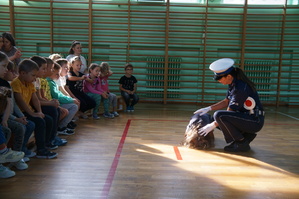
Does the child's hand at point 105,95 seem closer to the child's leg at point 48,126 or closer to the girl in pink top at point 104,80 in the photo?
the girl in pink top at point 104,80

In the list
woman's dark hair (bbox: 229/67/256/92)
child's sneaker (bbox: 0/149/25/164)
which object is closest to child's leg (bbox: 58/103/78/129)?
child's sneaker (bbox: 0/149/25/164)

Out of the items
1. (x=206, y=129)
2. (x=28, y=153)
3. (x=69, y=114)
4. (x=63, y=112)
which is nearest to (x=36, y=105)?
(x=28, y=153)

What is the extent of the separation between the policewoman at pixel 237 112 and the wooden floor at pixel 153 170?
9.3 inches

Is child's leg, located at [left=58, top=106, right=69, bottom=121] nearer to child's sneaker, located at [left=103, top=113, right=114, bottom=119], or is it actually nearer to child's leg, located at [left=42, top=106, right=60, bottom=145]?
child's leg, located at [left=42, top=106, right=60, bottom=145]

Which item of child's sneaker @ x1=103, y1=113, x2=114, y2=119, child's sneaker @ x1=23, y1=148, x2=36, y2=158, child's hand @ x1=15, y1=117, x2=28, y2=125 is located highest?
child's hand @ x1=15, y1=117, x2=28, y2=125

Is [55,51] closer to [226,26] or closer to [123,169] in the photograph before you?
[226,26]

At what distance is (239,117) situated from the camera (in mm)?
3203

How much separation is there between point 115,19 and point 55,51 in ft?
6.04

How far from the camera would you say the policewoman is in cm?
321

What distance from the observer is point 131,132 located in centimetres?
408

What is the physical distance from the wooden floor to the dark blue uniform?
27 cm

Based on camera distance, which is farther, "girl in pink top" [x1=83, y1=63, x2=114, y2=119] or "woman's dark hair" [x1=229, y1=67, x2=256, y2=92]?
"girl in pink top" [x1=83, y1=63, x2=114, y2=119]

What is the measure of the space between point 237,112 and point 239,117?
0.25ft

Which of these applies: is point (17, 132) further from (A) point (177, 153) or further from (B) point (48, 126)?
(A) point (177, 153)
